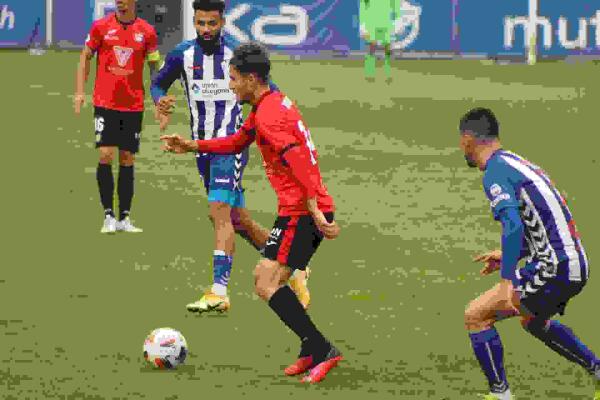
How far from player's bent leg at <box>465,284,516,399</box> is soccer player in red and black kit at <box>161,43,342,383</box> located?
3.87 feet

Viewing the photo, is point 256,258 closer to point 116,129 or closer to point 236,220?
point 236,220

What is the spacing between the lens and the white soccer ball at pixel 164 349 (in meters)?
10.7

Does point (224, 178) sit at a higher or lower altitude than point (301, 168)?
lower

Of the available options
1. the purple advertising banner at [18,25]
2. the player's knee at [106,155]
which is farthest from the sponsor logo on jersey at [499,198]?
the purple advertising banner at [18,25]

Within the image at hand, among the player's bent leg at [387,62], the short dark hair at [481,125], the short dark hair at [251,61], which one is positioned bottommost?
the player's bent leg at [387,62]

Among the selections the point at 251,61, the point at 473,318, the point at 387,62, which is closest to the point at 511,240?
the point at 473,318

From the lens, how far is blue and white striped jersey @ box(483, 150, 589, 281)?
9281 mm

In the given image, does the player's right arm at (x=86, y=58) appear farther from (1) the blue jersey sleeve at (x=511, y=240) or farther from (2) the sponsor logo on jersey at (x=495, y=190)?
(1) the blue jersey sleeve at (x=511, y=240)

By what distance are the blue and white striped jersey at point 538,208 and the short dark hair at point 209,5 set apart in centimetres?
419

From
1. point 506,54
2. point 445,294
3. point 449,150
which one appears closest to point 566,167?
point 449,150

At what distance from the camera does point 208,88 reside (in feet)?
44.6

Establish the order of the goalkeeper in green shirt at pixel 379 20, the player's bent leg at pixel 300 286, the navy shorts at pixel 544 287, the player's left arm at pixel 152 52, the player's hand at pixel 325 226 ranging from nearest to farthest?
the navy shorts at pixel 544 287, the player's hand at pixel 325 226, the player's bent leg at pixel 300 286, the player's left arm at pixel 152 52, the goalkeeper in green shirt at pixel 379 20

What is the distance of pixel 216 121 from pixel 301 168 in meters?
3.26

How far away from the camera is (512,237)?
908 cm
